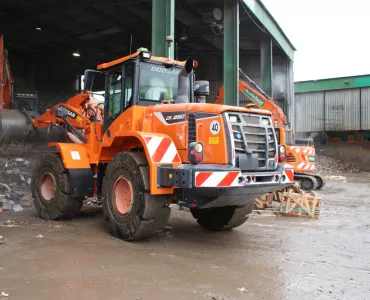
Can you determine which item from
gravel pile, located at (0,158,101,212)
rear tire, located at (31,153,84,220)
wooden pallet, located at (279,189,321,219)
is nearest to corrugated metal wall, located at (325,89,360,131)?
wooden pallet, located at (279,189,321,219)

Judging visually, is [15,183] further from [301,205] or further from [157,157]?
[301,205]

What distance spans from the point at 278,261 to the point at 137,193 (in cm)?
207

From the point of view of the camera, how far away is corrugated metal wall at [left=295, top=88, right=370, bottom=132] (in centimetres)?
2691

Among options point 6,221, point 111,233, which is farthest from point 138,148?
point 6,221

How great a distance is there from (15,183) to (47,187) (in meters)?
2.26

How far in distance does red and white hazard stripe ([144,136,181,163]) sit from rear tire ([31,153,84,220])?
7.48 ft

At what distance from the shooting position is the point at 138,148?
6211 millimetres

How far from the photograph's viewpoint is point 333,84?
28047 millimetres

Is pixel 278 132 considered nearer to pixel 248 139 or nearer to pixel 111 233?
pixel 248 139

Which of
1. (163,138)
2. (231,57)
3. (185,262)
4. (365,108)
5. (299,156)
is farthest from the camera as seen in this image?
(365,108)

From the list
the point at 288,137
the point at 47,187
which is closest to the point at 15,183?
the point at 47,187

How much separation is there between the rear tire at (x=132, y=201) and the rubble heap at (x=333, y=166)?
1937 cm

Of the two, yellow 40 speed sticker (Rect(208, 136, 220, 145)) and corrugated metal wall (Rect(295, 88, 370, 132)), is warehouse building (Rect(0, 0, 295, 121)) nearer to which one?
yellow 40 speed sticker (Rect(208, 136, 220, 145))

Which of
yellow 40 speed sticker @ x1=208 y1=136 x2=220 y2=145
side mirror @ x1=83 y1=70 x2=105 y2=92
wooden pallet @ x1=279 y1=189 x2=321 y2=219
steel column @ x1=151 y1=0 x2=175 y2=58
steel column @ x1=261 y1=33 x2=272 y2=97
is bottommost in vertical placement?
wooden pallet @ x1=279 y1=189 x2=321 y2=219
